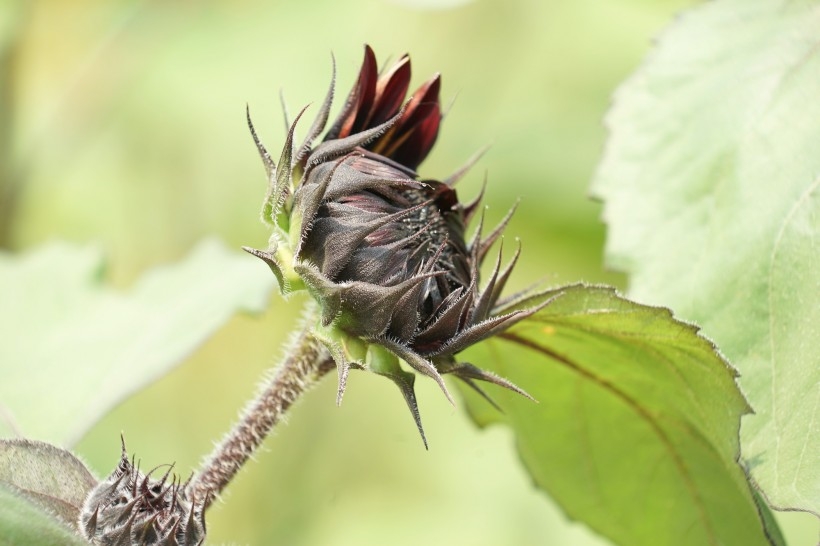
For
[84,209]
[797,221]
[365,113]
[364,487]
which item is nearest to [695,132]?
[797,221]

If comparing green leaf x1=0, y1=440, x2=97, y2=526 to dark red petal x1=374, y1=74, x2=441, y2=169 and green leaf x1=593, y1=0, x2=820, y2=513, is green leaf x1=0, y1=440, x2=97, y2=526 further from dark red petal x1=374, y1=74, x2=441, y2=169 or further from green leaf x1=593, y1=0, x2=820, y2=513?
green leaf x1=593, y1=0, x2=820, y2=513

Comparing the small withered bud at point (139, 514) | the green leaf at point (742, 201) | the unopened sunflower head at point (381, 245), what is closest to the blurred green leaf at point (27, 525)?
the small withered bud at point (139, 514)

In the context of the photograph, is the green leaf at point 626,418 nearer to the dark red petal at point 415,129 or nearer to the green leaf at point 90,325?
the dark red petal at point 415,129

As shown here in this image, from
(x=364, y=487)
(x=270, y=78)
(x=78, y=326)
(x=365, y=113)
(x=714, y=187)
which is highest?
(x=714, y=187)

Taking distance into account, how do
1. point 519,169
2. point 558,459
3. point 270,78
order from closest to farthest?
point 558,459
point 519,169
point 270,78

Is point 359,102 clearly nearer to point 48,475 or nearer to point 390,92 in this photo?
point 390,92

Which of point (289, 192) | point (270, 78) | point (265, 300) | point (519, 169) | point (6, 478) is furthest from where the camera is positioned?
point (270, 78)

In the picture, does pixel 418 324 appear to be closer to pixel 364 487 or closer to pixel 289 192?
pixel 289 192
